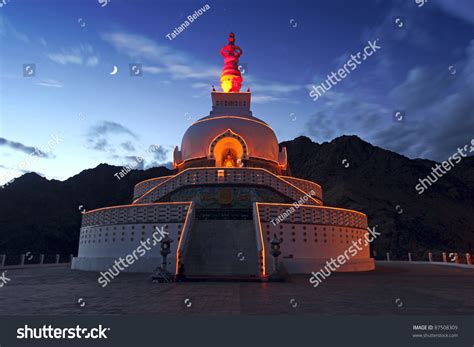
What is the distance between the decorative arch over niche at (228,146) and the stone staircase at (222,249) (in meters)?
10.5

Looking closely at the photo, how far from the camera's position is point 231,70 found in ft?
132

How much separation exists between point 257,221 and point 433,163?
11078 centimetres

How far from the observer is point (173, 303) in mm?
9922

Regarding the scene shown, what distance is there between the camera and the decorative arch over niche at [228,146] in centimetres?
3216

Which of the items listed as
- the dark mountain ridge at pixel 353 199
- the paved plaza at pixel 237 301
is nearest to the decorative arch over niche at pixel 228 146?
the paved plaza at pixel 237 301

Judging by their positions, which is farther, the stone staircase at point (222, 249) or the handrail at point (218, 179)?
the handrail at point (218, 179)

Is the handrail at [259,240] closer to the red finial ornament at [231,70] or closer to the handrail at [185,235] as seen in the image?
the handrail at [185,235]

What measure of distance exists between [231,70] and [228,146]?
1152cm

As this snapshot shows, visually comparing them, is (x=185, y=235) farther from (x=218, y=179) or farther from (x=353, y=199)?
(x=353, y=199)

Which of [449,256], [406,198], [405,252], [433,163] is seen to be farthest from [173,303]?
[433,163]

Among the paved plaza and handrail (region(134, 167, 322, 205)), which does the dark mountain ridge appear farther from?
the paved plaza

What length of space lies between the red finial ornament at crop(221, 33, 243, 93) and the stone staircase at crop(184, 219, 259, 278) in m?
21.7

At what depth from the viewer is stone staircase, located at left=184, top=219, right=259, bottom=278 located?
1908 cm

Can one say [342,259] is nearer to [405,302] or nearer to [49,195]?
[405,302]
